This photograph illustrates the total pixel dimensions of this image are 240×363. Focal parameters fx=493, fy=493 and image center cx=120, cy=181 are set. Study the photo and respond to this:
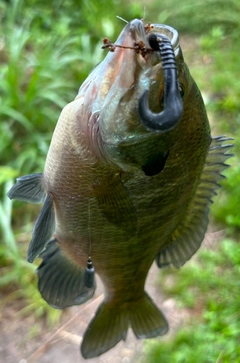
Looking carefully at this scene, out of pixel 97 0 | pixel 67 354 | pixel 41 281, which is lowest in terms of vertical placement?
pixel 67 354

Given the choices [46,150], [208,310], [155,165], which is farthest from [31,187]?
[46,150]

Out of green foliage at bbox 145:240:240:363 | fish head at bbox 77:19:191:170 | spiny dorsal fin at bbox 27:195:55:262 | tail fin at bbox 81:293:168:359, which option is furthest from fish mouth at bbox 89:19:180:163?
green foliage at bbox 145:240:240:363

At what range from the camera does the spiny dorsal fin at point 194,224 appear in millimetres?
1435

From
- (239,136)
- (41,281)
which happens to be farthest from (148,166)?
(239,136)

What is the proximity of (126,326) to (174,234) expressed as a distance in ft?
1.40

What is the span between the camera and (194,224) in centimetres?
151

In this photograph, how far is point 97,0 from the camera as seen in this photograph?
4.93 meters

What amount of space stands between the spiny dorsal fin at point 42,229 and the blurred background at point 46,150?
57.9 inches

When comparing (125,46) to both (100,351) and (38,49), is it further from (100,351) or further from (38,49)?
(38,49)

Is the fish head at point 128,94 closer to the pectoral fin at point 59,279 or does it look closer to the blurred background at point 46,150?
the pectoral fin at point 59,279

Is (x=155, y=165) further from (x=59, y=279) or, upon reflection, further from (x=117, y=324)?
(x=117, y=324)

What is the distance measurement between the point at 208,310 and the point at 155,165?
1936 mm

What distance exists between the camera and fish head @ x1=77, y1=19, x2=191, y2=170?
959 millimetres

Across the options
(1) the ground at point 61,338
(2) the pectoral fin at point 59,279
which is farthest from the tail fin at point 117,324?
(1) the ground at point 61,338
